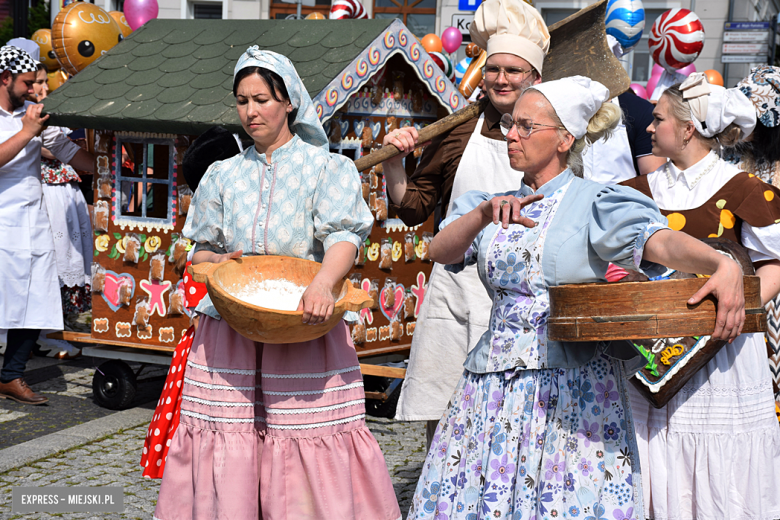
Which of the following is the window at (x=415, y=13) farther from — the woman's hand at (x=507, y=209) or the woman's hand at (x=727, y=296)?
the woman's hand at (x=727, y=296)

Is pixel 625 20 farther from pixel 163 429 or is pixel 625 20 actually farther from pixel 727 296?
pixel 727 296

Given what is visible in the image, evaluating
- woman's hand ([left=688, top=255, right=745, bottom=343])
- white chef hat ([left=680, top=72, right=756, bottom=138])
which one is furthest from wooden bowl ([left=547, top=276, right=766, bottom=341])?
white chef hat ([left=680, top=72, right=756, bottom=138])

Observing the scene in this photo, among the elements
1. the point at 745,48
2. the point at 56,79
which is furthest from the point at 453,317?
the point at 745,48

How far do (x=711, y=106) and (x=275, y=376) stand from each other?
6.28 ft

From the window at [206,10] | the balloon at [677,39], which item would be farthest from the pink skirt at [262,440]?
the window at [206,10]

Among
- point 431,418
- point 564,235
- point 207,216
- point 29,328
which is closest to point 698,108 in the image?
point 564,235

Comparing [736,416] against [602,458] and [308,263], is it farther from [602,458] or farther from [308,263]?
[308,263]

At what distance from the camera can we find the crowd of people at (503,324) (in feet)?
7.44

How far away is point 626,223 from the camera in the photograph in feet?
7.18

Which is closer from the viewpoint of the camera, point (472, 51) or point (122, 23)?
point (472, 51)

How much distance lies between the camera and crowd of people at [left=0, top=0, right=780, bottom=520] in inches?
89.3

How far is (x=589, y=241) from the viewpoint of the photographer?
7.49 feet

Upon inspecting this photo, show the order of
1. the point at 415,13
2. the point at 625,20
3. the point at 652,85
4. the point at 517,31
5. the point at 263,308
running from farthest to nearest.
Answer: the point at 415,13 < the point at 652,85 < the point at 625,20 < the point at 517,31 < the point at 263,308

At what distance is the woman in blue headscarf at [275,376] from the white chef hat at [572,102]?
80cm
